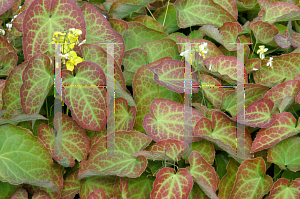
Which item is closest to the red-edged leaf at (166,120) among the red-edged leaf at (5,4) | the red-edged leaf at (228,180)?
the red-edged leaf at (228,180)

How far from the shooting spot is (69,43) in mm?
781

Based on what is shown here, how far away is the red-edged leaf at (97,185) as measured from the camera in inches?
29.5

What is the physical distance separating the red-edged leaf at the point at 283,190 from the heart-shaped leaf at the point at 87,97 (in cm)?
49

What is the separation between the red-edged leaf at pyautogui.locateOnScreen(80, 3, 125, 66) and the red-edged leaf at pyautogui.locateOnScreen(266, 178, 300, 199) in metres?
0.59

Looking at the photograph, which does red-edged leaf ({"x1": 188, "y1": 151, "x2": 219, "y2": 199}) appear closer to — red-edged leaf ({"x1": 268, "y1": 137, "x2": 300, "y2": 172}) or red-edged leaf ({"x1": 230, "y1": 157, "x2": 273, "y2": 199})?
red-edged leaf ({"x1": 230, "y1": 157, "x2": 273, "y2": 199})

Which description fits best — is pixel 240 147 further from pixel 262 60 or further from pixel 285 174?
pixel 262 60

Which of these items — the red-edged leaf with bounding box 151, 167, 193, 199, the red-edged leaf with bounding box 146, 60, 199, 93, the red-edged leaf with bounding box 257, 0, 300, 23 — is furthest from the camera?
the red-edged leaf with bounding box 257, 0, 300, 23

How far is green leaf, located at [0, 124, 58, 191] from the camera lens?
2.25ft

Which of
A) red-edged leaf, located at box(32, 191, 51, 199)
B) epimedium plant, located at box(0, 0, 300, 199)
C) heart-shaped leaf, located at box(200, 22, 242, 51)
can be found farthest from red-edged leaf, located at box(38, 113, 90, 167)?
heart-shaped leaf, located at box(200, 22, 242, 51)

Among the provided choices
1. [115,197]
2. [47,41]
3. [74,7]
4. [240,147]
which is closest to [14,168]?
[115,197]

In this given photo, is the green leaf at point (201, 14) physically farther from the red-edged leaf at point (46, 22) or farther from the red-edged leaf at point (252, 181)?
the red-edged leaf at point (252, 181)

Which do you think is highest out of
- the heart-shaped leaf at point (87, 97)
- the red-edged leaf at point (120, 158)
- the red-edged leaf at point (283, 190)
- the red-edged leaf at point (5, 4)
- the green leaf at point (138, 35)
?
the red-edged leaf at point (5, 4)

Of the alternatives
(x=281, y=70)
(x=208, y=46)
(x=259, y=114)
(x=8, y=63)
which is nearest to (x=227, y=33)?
(x=208, y=46)

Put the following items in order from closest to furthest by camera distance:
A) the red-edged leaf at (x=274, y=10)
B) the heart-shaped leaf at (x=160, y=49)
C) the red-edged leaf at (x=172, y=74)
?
the red-edged leaf at (x=172, y=74) → the heart-shaped leaf at (x=160, y=49) → the red-edged leaf at (x=274, y=10)
